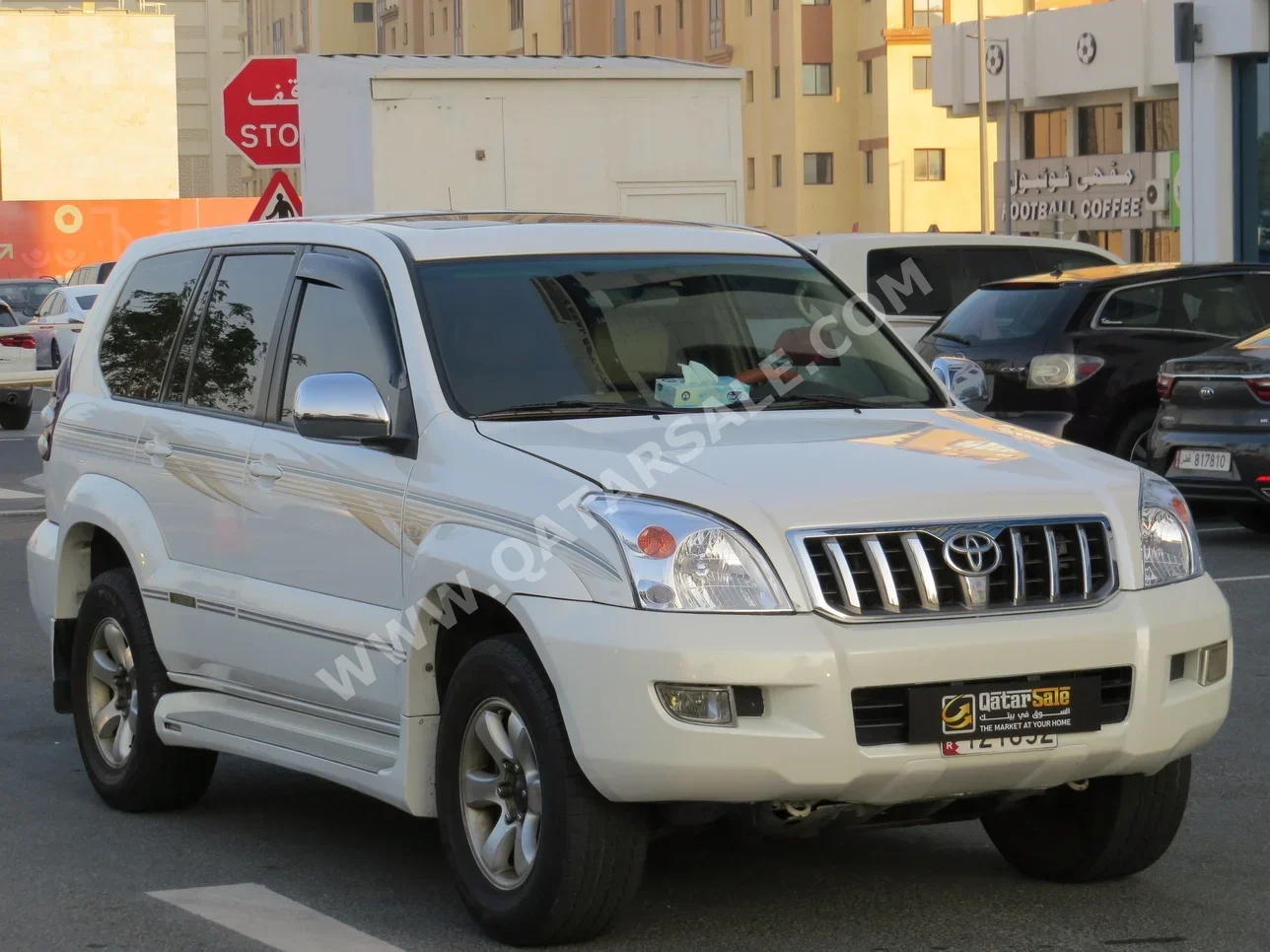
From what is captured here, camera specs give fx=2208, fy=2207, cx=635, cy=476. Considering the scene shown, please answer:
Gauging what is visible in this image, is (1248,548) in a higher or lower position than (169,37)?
lower

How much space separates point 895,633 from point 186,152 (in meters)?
148

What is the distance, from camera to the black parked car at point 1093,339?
14.9m

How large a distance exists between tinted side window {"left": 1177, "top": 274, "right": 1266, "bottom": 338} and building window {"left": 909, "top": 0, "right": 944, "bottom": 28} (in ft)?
186

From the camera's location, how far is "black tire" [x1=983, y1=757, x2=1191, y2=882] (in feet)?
18.4

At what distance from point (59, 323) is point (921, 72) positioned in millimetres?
44114

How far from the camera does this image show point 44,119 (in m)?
112

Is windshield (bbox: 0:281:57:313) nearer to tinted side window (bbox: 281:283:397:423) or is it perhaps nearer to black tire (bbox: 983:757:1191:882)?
tinted side window (bbox: 281:283:397:423)

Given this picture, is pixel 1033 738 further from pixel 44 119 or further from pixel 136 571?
pixel 44 119

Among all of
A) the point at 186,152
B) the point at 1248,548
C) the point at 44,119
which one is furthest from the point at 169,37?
the point at 1248,548

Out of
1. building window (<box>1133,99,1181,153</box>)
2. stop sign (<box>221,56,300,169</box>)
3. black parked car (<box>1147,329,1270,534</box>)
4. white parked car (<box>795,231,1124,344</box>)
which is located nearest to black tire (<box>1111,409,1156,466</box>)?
black parked car (<box>1147,329,1270,534</box>)

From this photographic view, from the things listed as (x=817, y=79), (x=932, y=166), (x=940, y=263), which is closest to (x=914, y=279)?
(x=940, y=263)

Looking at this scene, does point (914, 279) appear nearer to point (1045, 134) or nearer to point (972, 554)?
point (972, 554)

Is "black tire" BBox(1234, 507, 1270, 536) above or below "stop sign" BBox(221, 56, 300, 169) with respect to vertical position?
below

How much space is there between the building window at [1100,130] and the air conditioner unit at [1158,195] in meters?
1.59
